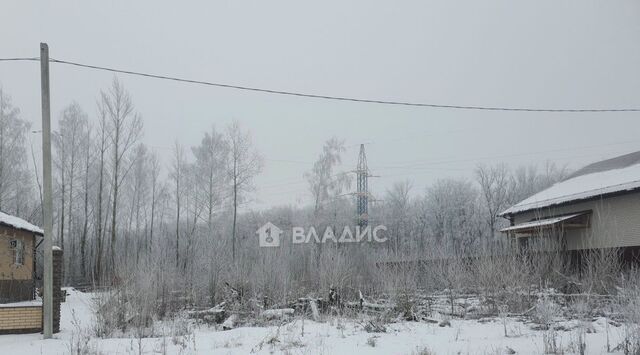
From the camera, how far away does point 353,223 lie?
4538cm

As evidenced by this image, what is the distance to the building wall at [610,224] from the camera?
1956cm

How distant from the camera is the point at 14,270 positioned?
21.4 meters

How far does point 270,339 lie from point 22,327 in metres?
5.73

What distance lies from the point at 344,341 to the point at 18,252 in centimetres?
1699

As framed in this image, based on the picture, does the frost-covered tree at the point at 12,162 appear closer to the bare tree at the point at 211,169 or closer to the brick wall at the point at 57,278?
the bare tree at the point at 211,169

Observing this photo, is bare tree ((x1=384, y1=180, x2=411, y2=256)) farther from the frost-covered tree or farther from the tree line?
the frost-covered tree

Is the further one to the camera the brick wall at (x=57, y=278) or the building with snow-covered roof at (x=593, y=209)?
the building with snow-covered roof at (x=593, y=209)

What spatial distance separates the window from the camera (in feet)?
70.8

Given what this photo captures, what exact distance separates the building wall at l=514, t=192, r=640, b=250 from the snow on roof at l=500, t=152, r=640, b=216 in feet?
1.60

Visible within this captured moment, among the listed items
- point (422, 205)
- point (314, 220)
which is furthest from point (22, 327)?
point (422, 205)

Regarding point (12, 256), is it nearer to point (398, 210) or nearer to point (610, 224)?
point (610, 224)

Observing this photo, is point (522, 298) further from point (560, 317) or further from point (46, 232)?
point (46, 232)

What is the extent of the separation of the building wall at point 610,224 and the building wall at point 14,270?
19.9 m

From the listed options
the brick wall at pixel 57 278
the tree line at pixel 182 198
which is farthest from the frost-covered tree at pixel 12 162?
the brick wall at pixel 57 278
